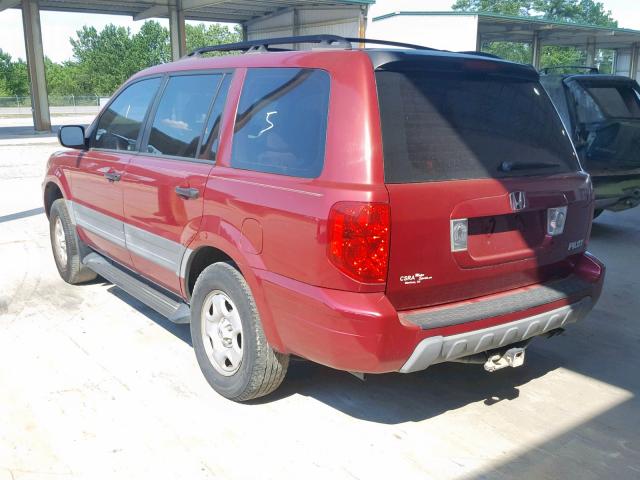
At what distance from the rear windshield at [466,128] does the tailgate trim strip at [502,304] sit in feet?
2.07

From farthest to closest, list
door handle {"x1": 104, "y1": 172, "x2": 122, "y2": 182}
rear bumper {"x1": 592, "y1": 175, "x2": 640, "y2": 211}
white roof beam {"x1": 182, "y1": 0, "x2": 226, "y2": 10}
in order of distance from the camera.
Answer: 1. white roof beam {"x1": 182, "y1": 0, "x2": 226, "y2": 10}
2. rear bumper {"x1": 592, "y1": 175, "x2": 640, "y2": 211}
3. door handle {"x1": 104, "y1": 172, "x2": 122, "y2": 182}

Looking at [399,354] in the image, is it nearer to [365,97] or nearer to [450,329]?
[450,329]

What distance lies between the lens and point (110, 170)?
4.66 meters

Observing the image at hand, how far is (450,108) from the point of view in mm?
3158

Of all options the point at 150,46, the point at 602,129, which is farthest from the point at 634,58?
the point at 150,46

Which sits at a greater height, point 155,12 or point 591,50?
point 155,12

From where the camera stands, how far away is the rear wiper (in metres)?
3.28

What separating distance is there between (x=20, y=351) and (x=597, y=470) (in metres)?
3.64

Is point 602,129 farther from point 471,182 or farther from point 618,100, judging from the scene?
point 471,182

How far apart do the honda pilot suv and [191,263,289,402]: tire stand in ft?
0.04

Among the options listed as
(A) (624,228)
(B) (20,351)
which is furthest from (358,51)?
(A) (624,228)

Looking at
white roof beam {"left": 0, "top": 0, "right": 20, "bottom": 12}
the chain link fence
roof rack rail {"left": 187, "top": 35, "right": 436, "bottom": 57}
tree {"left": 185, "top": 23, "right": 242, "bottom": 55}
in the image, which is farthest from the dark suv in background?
tree {"left": 185, "top": 23, "right": 242, "bottom": 55}

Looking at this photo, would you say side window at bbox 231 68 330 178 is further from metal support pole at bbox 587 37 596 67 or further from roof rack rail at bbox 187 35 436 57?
metal support pole at bbox 587 37 596 67

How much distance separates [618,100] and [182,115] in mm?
6066
